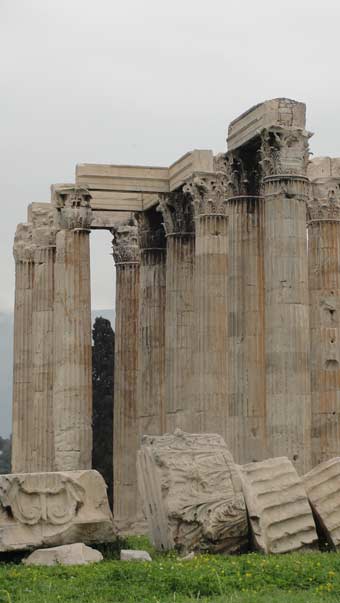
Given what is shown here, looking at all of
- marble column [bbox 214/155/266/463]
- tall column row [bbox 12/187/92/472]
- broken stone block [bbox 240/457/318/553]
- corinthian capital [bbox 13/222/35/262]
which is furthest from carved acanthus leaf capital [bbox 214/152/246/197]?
corinthian capital [bbox 13/222/35/262]

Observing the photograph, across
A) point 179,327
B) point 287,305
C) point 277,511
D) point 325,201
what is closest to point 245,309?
point 287,305

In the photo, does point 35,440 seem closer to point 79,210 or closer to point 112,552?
point 79,210

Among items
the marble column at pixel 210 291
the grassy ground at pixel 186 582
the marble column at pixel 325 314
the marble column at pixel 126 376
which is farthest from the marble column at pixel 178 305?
Result: the grassy ground at pixel 186 582

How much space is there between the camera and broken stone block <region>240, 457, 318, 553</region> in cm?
2503

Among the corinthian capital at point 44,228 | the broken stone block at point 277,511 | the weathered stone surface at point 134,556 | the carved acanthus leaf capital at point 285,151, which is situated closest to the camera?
the weathered stone surface at point 134,556

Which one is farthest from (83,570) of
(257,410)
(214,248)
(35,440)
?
(35,440)

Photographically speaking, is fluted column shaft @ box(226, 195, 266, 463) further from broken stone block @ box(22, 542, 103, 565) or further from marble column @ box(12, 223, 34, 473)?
marble column @ box(12, 223, 34, 473)

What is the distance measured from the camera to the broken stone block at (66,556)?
82.2 ft

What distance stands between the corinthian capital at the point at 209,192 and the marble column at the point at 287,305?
16.5 feet

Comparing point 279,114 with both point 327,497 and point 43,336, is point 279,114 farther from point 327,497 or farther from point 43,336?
point 43,336

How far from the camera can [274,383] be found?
3394 centimetres

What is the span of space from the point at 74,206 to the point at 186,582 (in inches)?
914

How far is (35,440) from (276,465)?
73.6 ft

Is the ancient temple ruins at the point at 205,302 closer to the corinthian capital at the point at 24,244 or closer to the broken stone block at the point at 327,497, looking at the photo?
the corinthian capital at the point at 24,244
